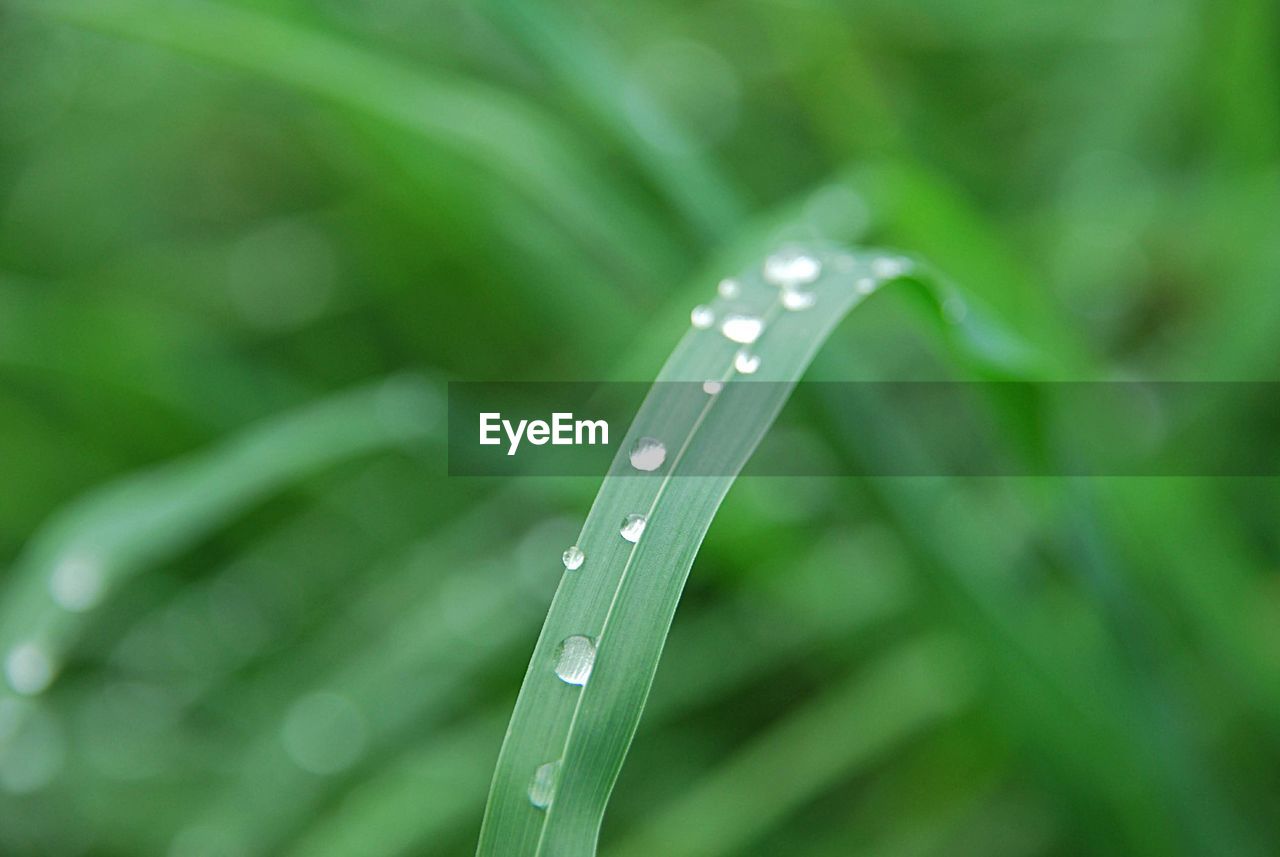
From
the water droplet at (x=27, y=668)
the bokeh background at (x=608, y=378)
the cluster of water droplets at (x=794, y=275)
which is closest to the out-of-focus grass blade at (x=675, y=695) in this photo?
the bokeh background at (x=608, y=378)

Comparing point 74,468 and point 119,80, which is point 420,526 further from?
point 119,80

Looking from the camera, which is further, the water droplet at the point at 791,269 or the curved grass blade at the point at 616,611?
the water droplet at the point at 791,269

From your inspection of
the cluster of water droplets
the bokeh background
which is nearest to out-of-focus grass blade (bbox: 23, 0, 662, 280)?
the bokeh background

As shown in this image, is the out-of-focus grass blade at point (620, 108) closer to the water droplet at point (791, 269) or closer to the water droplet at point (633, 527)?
the water droplet at point (791, 269)

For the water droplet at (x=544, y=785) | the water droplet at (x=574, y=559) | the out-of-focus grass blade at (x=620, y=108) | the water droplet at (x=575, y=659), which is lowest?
the water droplet at (x=544, y=785)

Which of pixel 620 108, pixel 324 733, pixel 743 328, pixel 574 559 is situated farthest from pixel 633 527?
pixel 324 733

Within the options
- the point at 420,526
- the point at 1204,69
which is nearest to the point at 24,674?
the point at 420,526

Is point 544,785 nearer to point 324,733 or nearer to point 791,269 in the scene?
point 791,269
